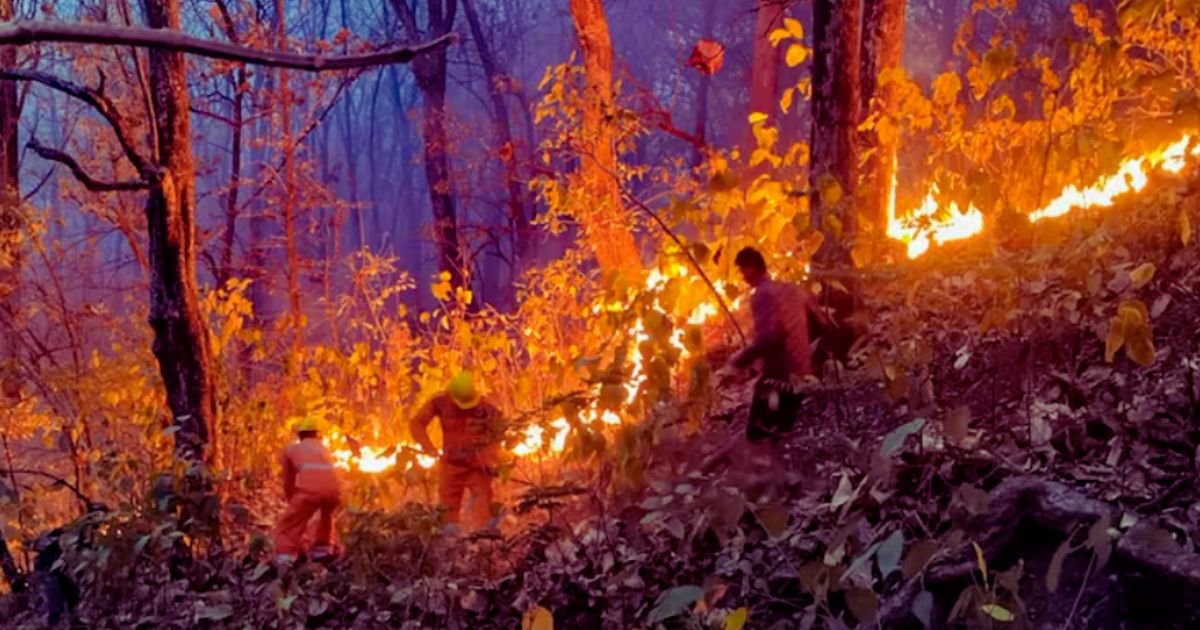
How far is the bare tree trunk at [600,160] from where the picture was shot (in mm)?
12055

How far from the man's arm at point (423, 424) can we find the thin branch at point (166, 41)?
6033 millimetres

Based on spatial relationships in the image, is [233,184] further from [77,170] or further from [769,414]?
[769,414]

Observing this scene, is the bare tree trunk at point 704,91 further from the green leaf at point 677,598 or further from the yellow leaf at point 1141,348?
the green leaf at point 677,598

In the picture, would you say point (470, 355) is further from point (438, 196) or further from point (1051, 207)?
point (438, 196)

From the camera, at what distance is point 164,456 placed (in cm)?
733

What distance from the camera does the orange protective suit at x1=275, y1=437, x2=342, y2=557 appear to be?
325 inches

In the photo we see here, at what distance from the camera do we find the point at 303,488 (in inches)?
325

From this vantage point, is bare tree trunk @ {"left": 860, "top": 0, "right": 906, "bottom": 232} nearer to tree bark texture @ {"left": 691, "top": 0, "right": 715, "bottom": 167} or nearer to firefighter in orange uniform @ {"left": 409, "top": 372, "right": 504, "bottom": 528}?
firefighter in orange uniform @ {"left": 409, "top": 372, "right": 504, "bottom": 528}

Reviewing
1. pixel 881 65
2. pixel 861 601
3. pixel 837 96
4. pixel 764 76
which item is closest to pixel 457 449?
pixel 837 96

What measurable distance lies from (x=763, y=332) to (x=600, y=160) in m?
6.70

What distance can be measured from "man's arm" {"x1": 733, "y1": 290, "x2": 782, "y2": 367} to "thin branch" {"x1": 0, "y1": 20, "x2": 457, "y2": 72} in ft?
→ 14.9

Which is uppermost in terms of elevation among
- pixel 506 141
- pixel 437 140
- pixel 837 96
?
pixel 506 141

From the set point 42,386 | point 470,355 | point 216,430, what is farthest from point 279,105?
point 216,430

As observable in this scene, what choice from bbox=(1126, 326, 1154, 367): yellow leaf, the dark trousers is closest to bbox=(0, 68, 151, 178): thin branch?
bbox=(1126, 326, 1154, 367): yellow leaf
